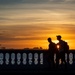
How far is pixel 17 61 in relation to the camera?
113 ft

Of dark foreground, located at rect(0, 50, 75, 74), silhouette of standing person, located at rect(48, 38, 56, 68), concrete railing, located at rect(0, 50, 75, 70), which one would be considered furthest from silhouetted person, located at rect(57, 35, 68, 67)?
concrete railing, located at rect(0, 50, 75, 70)

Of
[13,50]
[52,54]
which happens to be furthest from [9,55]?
[52,54]

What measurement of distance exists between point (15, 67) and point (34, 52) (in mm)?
1477

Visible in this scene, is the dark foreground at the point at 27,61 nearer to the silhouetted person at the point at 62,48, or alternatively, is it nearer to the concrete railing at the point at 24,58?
the concrete railing at the point at 24,58

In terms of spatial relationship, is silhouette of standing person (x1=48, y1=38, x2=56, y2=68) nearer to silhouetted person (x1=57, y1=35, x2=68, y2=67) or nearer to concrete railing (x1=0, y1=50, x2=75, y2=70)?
silhouetted person (x1=57, y1=35, x2=68, y2=67)

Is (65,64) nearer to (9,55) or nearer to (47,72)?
(47,72)

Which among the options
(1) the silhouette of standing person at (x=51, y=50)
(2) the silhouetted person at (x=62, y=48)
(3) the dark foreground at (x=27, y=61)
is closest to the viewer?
(2) the silhouetted person at (x=62, y=48)

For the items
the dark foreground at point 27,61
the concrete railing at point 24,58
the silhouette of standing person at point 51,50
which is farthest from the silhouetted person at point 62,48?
the concrete railing at point 24,58

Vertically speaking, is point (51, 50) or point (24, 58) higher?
point (51, 50)

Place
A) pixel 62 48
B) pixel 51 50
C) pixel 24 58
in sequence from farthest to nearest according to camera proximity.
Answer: pixel 24 58, pixel 51 50, pixel 62 48

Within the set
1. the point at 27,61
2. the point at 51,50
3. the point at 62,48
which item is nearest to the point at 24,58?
the point at 27,61

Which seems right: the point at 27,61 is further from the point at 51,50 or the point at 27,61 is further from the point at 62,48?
the point at 62,48

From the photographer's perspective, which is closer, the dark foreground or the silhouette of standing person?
the silhouette of standing person

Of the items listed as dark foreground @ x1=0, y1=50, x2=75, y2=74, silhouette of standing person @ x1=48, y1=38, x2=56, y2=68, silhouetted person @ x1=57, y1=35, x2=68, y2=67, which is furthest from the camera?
dark foreground @ x1=0, y1=50, x2=75, y2=74
